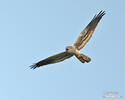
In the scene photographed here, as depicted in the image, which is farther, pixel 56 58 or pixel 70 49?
pixel 56 58

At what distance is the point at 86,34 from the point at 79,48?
1471 millimetres

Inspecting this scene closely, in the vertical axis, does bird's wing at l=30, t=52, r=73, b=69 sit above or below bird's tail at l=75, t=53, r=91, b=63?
above

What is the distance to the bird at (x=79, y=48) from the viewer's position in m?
40.5

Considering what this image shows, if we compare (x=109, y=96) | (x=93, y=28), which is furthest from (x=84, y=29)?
(x=109, y=96)

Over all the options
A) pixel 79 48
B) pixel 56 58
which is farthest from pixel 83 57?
pixel 56 58

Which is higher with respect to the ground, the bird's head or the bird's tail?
the bird's head

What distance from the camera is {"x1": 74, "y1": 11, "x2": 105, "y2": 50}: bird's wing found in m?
40.9

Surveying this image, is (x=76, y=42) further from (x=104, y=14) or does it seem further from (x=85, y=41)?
(x=104, y=14)

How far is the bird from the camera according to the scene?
4048 cm

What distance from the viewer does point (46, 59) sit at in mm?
43031

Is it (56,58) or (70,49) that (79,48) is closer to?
(70,49)

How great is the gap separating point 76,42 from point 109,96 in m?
32.4

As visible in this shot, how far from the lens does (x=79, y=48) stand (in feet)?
134

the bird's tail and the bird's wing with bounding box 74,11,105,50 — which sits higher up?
the bird's wing with bounding box 74,11,105,50
